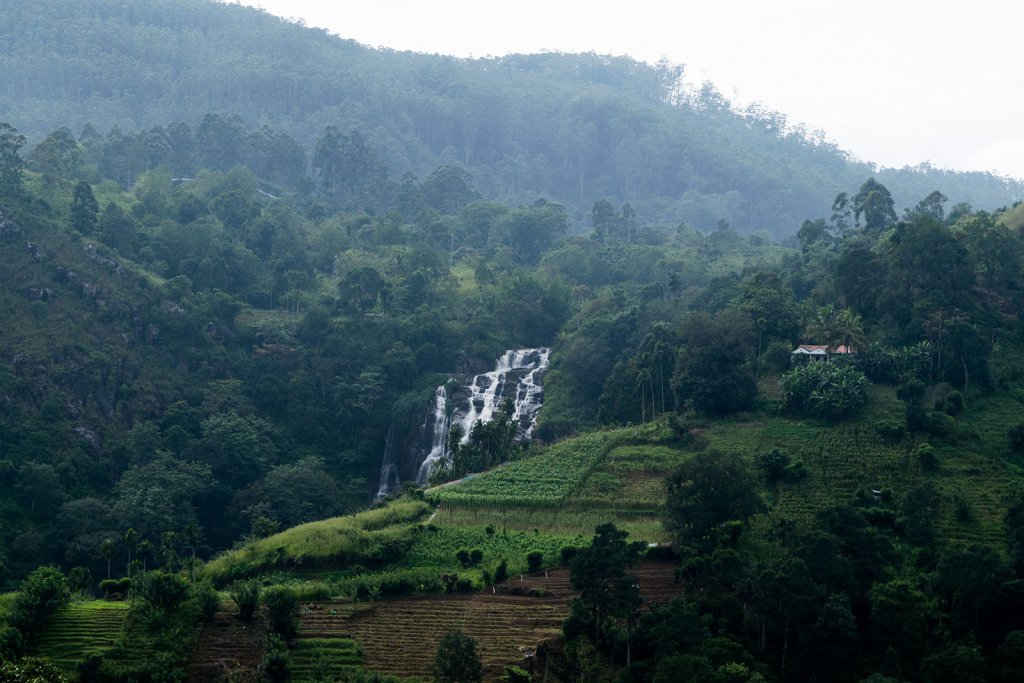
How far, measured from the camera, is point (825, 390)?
5441cm

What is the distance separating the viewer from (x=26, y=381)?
6128 cm

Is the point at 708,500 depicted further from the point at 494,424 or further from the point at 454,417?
the point at 454,417

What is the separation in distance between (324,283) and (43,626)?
4772 cm

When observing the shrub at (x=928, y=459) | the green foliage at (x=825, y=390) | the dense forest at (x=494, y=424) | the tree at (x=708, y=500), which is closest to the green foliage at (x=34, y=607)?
the dense forest at (x=494, y=424)

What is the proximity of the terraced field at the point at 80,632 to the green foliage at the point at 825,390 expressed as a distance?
3116 centimetres

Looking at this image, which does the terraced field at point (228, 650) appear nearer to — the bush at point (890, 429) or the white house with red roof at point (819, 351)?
the bush at point (890, 429)

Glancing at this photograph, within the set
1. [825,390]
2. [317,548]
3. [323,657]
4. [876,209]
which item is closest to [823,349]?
[825,390]

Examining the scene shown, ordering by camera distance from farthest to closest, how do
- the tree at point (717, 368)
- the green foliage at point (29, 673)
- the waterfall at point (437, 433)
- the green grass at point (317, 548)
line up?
the waterfall at point (437, 433) < the tree at point (717, 368) < the green grass at point (317, 548) < the green foliage at point (29, 673)

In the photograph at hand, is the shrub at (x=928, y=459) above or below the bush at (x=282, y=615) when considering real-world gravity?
above

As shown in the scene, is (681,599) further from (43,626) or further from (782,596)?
(43,626)

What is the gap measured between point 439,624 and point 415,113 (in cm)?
11749

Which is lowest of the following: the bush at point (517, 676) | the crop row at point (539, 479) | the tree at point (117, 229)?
the bush at point (517, 676)

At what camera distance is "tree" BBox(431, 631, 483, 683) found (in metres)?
34.7

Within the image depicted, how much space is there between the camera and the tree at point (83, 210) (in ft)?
253
